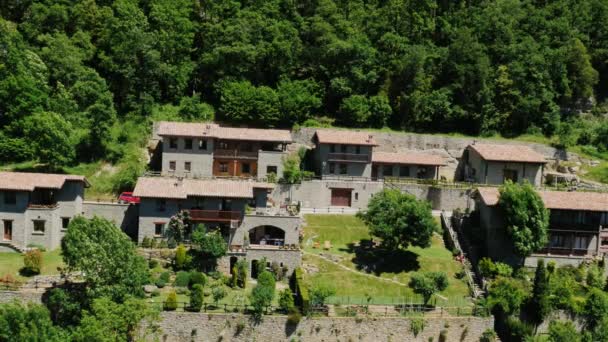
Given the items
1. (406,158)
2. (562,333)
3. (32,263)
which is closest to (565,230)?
(562,333)

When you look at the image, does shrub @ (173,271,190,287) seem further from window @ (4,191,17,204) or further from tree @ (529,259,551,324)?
tree @ (529,259,551,324)

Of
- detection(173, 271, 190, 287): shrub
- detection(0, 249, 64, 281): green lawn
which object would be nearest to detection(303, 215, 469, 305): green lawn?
detection(173, 271, 190, 287): shrub

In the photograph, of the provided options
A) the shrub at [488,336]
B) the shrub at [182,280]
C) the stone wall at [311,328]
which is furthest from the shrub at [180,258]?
the shrub at [488,336]

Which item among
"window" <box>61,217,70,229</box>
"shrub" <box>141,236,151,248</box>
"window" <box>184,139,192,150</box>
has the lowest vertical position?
"shrub" <box>141,236,151,248</box>

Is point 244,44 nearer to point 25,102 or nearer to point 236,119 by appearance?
point 236,119

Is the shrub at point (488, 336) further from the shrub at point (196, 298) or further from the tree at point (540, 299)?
the shrub at point (196, 298)

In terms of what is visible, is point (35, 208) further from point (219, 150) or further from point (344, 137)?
point (344, 137)
